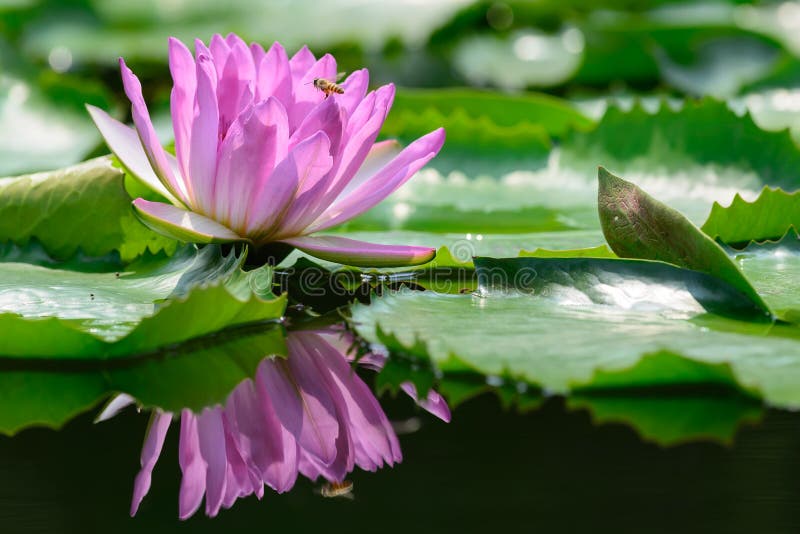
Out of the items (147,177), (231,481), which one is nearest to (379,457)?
(231,481)

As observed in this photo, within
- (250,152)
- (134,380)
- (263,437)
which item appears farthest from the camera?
(250,152)

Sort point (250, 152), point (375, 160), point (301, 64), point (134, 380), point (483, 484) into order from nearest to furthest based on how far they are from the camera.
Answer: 1. point (483, 484)
2. point (134, 380)
3. point (250, 152)
4. point (301, 64)
5. point (375, 160)

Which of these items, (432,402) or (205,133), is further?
(205,133)

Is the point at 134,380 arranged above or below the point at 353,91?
below

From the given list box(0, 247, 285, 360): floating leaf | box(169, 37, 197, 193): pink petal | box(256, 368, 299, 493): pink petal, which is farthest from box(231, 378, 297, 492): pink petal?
box(169, 37, 197, 193): pink petal

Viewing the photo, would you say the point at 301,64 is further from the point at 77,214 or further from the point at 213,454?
the point at 213,454

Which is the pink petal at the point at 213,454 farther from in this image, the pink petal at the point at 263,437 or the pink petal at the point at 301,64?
the pink petal at the point at 301,64

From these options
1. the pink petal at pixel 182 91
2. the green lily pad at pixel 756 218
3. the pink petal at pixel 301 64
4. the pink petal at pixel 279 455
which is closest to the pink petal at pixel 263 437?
the pink petal at pixel 279 455

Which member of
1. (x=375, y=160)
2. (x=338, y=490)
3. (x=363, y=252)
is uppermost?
(x=375, y=160)

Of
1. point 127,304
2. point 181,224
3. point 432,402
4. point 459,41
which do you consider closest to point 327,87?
point 181,224
